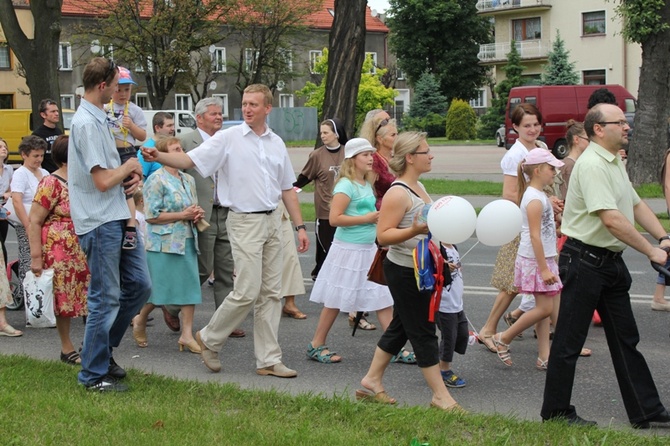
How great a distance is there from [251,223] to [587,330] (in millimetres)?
2497

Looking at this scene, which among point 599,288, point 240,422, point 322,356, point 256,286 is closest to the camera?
point 240,422

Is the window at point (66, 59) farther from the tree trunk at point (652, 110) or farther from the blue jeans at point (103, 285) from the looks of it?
the blue jeans at point (103, 285)

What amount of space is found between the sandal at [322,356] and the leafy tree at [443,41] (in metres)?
64.4

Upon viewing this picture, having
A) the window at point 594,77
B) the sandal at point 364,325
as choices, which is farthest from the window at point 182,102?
the sandal at point 364,325

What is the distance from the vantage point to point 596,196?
5387mm

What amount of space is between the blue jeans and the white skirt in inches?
70.7

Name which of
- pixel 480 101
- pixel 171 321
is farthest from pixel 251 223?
pixel 480 101

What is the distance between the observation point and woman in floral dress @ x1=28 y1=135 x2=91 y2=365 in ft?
23.3

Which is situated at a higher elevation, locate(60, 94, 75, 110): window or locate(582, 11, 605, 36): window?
locate(582, 11, 605, 36): window

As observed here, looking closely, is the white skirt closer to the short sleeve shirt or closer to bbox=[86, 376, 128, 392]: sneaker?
the short sleeve shirt

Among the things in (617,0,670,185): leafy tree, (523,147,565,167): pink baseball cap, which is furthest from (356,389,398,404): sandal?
(617,0,670,185): leafy tree

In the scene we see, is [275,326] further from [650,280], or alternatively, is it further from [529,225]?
[650,280]

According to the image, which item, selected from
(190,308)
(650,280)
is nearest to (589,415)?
(190,308)

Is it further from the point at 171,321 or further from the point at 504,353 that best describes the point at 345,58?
the point at 504,353
